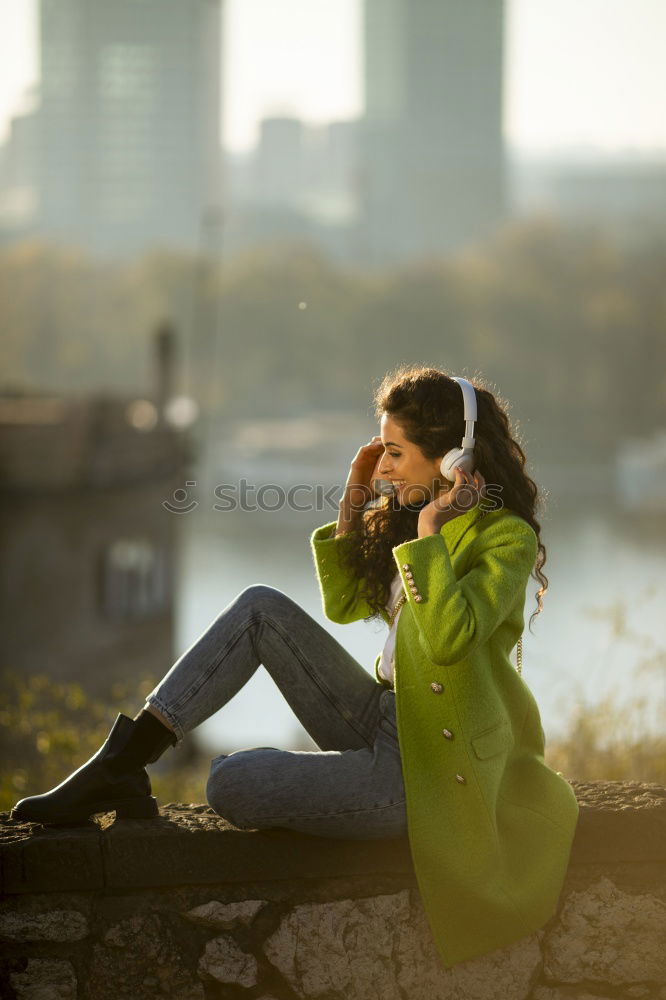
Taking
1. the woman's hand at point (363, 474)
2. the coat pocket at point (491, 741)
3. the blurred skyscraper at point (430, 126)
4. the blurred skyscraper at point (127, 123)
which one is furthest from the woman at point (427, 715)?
the blurred skyscraper at point (127, 123)

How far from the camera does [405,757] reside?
2.30 meters

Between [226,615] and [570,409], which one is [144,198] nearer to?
[570,409]

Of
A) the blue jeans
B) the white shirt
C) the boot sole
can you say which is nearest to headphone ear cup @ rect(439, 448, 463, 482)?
the white shirt

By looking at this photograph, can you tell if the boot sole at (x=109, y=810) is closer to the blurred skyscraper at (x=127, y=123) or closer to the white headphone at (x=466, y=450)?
the white headphone at (x=466, y=450)

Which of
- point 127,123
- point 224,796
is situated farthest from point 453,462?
point 127,123

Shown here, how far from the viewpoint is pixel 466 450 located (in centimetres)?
238

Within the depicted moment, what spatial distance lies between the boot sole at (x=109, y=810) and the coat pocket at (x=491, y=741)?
0.67 metres

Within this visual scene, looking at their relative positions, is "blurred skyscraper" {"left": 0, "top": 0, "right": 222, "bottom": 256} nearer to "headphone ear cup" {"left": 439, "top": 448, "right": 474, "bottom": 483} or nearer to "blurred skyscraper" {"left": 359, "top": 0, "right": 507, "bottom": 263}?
"blurred skyscraper" {"left": 359, "top": 0, "right": 507, "bottom": 263}

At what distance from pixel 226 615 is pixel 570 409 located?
65769 mm

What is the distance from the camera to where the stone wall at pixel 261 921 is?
2.35 metres

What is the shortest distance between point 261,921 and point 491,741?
0.58 meters

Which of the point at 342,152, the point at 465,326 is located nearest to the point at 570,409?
the point at 465,326

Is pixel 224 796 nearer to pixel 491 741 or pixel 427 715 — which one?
pixel 427 715

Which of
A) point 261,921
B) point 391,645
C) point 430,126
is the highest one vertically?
point 430,126
